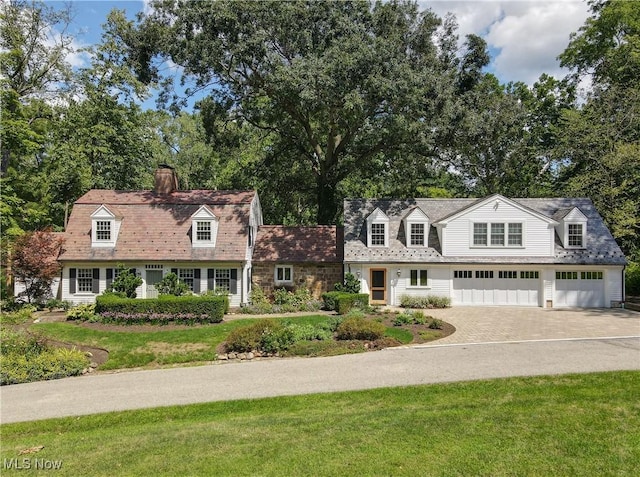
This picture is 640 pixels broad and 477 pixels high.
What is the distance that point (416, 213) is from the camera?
25.4 m

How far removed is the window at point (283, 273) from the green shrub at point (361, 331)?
10352 mm

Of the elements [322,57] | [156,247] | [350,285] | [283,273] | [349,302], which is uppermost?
[322,57]

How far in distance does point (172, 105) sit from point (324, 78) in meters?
9.88

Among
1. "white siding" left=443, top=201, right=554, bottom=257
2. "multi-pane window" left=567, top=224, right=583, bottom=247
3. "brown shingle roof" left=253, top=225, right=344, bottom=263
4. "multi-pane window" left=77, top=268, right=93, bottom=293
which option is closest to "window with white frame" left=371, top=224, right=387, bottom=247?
"brown shingle roof" left=253, top=225, right=344, bottom=263

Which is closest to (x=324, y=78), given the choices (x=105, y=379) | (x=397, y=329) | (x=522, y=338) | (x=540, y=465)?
(x=397, y=329)

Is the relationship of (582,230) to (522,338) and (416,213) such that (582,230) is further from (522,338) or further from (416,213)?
(522,338)

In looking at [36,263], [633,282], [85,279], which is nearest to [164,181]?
[85,279]

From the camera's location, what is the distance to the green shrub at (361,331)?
15.5 metres

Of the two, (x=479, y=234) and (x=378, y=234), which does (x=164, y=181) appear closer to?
(x=378, y=234)

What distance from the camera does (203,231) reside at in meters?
24.7

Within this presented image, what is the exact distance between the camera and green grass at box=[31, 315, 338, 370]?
14.6 metres

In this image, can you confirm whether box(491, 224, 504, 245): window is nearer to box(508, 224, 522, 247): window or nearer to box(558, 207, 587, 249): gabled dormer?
box(508, 224, 522, 247): window

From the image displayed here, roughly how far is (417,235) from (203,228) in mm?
12265

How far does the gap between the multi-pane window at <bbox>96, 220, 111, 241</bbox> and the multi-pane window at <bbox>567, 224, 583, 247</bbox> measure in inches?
1018
